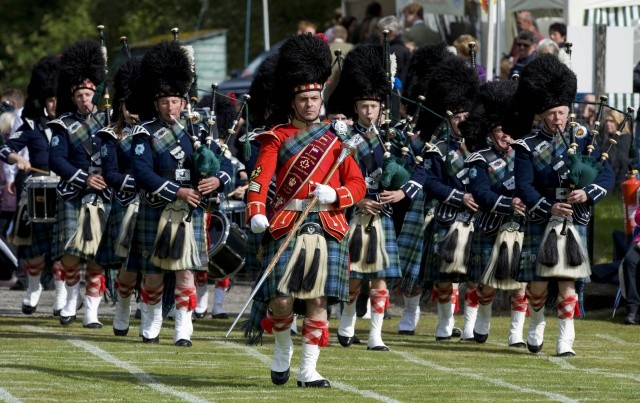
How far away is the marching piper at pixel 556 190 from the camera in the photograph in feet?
41.6

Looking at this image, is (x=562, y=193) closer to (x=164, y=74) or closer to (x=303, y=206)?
(x=303, y=206)

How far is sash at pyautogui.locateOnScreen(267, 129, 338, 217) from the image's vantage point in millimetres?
11047

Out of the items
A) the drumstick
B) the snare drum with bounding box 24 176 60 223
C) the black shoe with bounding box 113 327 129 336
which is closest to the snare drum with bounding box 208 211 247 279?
the black shoe with bounding box 113 327 129 336

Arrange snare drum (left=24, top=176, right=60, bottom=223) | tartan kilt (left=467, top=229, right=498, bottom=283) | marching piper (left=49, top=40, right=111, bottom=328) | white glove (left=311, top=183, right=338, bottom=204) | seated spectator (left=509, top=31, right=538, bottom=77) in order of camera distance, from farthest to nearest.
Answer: seated spectator (left=509, top=31, right=538, bottom=77)
snare drum (left=24, top=176, right=60, bottom=223)
marching piper (left=49, top=40, right=111, bottom=328)
tartan kilt (left=467, top=229, right=498, bottom=283)
white glove (left=311, top=183, right=338, bottom=204)

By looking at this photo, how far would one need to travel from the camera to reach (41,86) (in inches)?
644

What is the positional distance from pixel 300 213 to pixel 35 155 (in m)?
6.10

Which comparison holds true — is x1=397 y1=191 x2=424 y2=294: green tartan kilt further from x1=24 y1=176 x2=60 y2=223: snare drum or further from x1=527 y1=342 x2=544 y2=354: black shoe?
x1=24 y1=176 x2=60 y2=223: snare drum

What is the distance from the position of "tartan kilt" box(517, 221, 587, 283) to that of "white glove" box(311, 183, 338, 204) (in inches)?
96.8

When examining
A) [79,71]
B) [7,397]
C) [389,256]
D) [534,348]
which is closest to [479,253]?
[389,256]

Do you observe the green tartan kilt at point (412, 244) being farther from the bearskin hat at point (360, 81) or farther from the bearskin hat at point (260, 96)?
the bearskin hat at point (260, 96)

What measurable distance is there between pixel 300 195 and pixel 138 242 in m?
2.64

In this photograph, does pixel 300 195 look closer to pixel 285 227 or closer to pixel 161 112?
pixel 285 227

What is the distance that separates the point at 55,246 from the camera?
1510 centimetres

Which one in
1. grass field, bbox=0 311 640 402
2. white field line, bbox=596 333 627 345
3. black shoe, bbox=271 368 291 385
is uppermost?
black shoe, bbox=271 368 291 385
